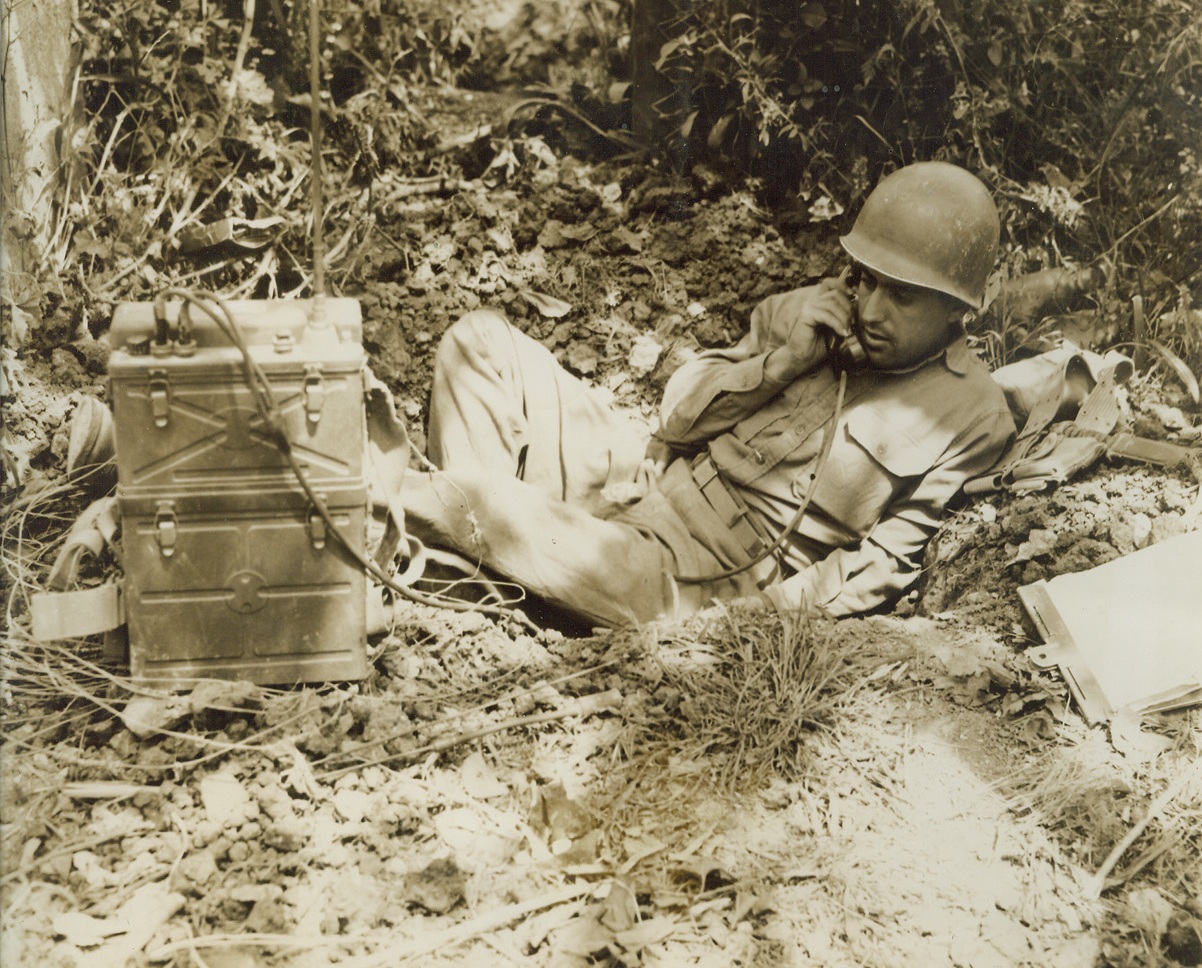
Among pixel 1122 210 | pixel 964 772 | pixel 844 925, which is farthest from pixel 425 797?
pixel 1122 210

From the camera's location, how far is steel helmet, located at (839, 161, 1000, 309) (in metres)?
3.10

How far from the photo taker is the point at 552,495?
11.5 ft

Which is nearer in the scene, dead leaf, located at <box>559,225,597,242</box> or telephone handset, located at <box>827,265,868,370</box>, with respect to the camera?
telephone handset, located at <box>827,265,868,370</box>

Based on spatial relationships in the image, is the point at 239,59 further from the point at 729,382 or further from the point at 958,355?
the point at 958,355

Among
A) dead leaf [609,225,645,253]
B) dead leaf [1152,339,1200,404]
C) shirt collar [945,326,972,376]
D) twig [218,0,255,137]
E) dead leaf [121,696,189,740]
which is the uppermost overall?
twig [218,0,255,137]

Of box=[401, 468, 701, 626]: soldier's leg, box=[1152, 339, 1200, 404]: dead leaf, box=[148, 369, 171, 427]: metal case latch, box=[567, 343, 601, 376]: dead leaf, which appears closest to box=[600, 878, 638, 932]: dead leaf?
box=[401, 468, 701, 626]: soldier's leg

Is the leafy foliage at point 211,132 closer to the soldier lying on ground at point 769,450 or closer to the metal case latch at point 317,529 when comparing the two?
the soldier lying on ground at point 769,450

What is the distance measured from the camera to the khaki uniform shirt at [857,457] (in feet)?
10.7

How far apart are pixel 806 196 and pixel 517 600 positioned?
1868 mm

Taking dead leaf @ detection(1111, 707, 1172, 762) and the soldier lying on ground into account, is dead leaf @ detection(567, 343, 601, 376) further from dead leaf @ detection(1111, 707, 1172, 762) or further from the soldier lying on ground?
dead leaf @ detection(1111, 707, 1172, 762)

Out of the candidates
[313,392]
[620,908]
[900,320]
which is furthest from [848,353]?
[620,908]

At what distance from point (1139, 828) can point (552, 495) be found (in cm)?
179

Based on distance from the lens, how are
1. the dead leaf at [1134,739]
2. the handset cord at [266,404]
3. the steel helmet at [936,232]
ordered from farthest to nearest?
the steel helmet at [936,232]
the dead leaf at [1134,739]
the handset cord at [266,404]

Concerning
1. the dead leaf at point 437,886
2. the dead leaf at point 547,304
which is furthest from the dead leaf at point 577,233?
the dead leaf at point 437,886
